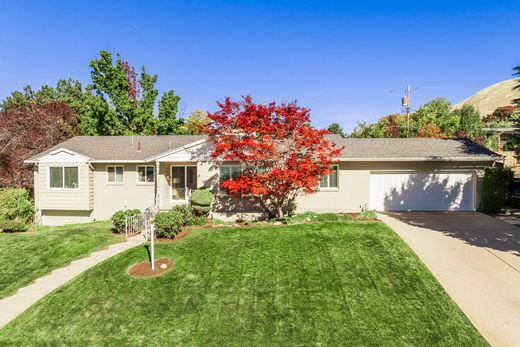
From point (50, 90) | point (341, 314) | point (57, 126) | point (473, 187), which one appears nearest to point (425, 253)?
point (341, 314)

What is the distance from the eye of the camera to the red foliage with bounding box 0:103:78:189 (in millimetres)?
22859

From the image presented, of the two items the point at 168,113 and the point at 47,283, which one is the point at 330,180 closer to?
the point at 47,283

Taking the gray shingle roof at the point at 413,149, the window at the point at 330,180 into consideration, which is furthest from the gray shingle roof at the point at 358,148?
the window at the point at 330,180

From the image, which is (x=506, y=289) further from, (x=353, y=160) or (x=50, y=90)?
(x=50, y=90)

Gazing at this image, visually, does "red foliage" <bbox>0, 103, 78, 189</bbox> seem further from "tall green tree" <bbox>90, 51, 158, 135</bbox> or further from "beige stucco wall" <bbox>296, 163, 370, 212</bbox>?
"beige stucco wall" <bbox>296, 163, 370, 212</bbox>

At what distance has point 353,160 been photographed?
1694cm

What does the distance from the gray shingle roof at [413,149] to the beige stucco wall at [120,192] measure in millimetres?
11985

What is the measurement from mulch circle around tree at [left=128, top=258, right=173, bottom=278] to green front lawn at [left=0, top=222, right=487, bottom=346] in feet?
0.90

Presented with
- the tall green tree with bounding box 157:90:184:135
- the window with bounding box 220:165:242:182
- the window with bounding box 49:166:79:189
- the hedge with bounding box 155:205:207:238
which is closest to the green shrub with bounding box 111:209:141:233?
the hedge with bounding box 155:205:207:238

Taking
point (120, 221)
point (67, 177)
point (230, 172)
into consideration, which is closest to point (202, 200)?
point (230, 172)

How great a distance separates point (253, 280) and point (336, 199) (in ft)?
29.9

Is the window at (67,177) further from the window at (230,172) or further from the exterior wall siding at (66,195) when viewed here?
the window at (230,172)

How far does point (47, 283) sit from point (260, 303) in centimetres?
712

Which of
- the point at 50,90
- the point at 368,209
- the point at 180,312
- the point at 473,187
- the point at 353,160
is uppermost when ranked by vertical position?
the point at 50,90
